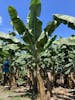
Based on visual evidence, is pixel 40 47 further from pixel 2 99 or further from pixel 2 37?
pixel 2 99

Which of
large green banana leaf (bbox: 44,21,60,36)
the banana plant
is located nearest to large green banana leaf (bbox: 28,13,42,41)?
the banana plant

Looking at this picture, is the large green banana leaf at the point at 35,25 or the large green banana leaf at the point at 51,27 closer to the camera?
the large green banana leaf at the point at 35,25

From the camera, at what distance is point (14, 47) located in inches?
555

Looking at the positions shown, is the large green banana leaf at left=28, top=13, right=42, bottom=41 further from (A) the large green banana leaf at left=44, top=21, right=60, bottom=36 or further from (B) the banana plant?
(A) the large green banana leaf at left=44, top=21, right=60, bottom=36


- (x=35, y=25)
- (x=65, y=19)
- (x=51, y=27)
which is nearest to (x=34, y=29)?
(x=35, y=25)

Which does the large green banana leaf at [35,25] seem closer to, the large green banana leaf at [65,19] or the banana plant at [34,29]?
the banana plant at [34,29]

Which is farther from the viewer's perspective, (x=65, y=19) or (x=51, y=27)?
(x=51, y=27)

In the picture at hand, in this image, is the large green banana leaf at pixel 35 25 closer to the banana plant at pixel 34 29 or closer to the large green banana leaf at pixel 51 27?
the banana plant at pixel 34 29

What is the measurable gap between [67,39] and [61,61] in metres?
9.97

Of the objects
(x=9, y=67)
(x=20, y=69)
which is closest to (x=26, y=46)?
(x=9, y=67)

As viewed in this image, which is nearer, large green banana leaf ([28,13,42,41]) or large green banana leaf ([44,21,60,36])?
large green banana leaf ([28,13,42,41])

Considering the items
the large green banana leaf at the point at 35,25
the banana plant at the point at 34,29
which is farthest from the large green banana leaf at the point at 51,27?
the large green banana leaf at the point at 35,25

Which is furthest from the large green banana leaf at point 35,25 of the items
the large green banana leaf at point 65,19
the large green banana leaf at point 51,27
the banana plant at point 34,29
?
the large green banana leaf at point 65,19

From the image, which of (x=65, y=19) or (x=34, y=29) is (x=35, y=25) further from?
(x=65, y=19)
